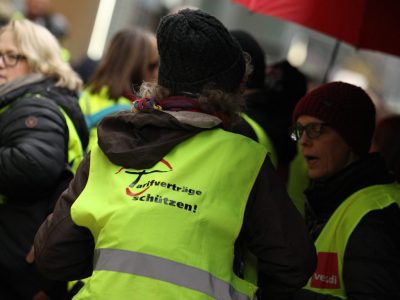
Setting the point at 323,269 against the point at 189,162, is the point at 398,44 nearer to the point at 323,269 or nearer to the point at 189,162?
the point at 323,269

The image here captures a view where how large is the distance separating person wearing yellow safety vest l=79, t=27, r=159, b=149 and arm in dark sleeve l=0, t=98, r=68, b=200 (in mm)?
1181

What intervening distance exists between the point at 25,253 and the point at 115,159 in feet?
5.03

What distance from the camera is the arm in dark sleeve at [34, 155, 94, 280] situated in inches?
99.2

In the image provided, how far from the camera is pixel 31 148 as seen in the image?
3.51 m

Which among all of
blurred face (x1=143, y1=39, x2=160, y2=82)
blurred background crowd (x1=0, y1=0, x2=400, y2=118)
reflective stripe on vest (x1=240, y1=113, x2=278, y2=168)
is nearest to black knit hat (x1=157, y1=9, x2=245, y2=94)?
reflective stripe on vest (x1=240, y1=113, x2=278, y2=168)

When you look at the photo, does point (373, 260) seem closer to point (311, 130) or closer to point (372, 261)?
point (372, 261)

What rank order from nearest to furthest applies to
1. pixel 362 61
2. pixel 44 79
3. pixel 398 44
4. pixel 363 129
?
1. pixel 363 129
2. pixel 44 79
3. pixel 398 44
4. pixel 362 61

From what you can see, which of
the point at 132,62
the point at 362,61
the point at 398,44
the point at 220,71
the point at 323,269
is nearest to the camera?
the point at 220,71

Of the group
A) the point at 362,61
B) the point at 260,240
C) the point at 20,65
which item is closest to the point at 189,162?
the point at 260,240

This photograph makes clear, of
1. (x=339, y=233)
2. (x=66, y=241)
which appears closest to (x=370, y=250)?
(x=339, y=233)

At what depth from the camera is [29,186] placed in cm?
358

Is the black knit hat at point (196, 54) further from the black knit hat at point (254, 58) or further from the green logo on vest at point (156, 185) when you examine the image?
the black knit hat at point (254, 58)

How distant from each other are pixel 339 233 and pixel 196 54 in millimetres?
1092

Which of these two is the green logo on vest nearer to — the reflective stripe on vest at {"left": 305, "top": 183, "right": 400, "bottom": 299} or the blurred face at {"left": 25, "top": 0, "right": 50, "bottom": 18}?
the reflective stripe on vest at {"left": 305, "top": 183, "right": 400, "bottom": 299}
